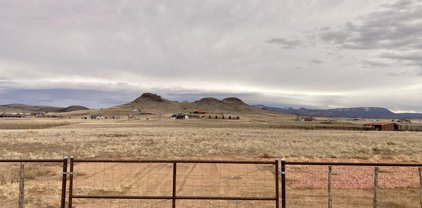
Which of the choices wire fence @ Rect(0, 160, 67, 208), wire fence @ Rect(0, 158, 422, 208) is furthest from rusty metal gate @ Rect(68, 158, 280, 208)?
wire fence @ Rect(0, 160, 67, 208)

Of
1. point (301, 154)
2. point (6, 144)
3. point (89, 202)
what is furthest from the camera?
point (6, 144)

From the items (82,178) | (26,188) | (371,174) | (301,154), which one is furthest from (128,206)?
(301,154)

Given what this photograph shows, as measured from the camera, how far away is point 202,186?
716 inches

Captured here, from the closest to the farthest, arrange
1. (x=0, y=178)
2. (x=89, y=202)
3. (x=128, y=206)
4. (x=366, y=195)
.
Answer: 1. (x=128, y=206)
2. (x=89, y=202)
3. (x=366, y=195)
4. (x=0, y=178)

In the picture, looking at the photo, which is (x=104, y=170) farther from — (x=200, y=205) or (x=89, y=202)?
→ (x=200, y=205)

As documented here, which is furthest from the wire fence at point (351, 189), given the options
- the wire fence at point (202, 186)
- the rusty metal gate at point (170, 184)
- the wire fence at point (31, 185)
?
the wire fence at point (31, 185)

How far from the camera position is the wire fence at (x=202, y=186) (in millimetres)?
14727

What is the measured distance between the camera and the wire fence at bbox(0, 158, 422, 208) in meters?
14.7

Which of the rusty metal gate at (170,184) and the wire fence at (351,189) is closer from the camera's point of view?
the rusty metal gate at (170,184)

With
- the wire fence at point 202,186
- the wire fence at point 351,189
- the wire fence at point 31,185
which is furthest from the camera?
the wire fence at point 351,189

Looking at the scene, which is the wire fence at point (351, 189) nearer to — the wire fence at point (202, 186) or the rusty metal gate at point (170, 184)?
the wire fence at point (202, 186)

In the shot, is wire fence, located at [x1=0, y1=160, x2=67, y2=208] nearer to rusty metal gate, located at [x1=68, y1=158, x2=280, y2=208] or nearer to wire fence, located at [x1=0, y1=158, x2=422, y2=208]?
wire fence, located at [x1=0, y1=158, x2=422, y2=208]

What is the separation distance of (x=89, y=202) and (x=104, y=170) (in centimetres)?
865

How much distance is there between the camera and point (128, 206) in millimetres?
13742
